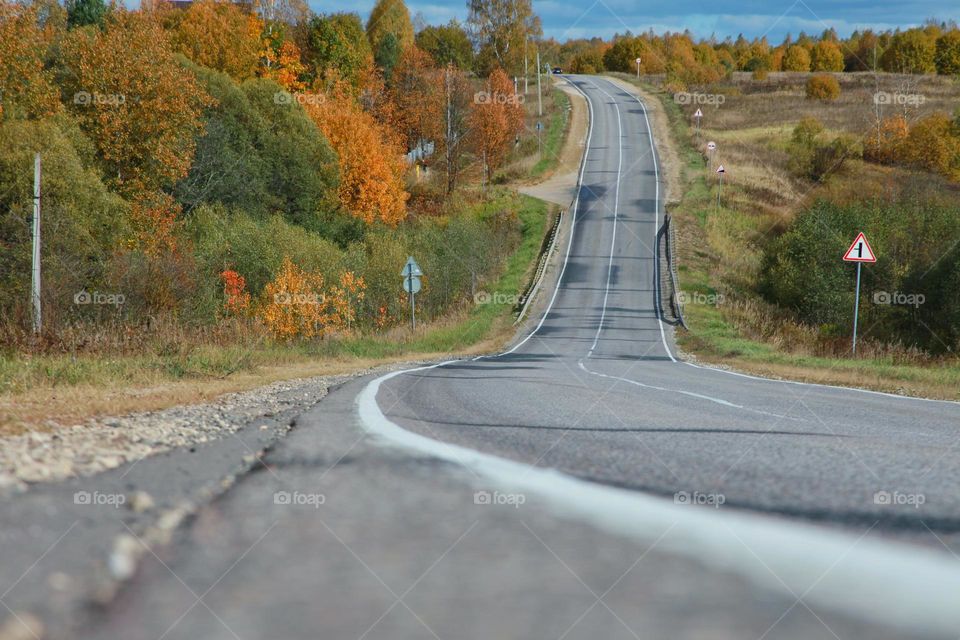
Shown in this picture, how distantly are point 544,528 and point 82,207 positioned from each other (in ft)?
99.4

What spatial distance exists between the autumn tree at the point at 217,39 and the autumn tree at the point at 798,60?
94.4 meters

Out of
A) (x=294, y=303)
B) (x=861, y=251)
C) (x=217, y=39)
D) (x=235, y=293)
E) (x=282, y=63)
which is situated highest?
(x=217, y=39)

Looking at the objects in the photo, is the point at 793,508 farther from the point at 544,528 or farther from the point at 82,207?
the point at 82,207

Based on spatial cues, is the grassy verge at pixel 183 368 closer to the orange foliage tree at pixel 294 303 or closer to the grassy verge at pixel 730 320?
the orange foliage tree at pixel 294 303

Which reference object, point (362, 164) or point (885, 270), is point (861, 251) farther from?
point (362, 164)

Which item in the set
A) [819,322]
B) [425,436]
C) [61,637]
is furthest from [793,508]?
[819,322]

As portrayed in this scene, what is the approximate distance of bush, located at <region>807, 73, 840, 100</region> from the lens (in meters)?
90.1

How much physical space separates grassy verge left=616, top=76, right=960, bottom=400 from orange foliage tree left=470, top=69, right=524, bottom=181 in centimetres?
1643

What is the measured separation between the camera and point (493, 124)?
65.2 m

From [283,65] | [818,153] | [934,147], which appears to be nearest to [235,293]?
[283,65]

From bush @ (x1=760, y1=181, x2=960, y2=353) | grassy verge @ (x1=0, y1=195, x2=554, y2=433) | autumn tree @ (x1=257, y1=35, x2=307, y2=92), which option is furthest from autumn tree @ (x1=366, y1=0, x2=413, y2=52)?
grassy verge @ (x1=0, y1=195, x2=554, y2=433)

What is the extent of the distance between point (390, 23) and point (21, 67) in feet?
226

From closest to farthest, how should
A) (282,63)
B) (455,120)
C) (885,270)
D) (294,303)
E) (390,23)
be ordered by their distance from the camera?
(294,303), (885,270), (282,63), (455,120), (390,23)

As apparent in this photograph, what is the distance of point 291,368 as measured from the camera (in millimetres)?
17328
